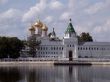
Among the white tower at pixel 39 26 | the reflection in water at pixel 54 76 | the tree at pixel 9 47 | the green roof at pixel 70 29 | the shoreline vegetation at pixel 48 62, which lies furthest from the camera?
the white tower at pixel 39 26

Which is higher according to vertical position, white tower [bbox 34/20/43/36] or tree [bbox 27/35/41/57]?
white tower [bbox 34/20/43/36]

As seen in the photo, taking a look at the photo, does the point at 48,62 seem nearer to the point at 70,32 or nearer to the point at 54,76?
the point at 70,32

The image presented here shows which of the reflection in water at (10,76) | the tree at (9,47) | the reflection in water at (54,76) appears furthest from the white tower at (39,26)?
the reflection in water at (10,76)

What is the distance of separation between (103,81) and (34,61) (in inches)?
1877

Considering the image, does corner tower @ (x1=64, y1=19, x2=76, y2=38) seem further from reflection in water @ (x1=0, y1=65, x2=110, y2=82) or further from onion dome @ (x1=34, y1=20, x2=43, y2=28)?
reflection in water @ (x1=0, y1=65, x2=110, y2=82)

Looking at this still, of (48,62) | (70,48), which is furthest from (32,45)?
(48,62)

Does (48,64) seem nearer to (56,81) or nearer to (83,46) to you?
(83,46)

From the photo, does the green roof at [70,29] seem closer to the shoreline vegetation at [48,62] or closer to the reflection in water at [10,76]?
the shoreline vegetation at [48,62]

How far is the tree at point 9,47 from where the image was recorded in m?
94.4

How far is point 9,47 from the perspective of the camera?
95500mm

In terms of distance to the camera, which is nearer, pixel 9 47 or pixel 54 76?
pixel 54 76

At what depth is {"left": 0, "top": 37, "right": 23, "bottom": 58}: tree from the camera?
9444 centimetres

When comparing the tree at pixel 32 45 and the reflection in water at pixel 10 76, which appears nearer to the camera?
the reflection in water at pixel 10 76

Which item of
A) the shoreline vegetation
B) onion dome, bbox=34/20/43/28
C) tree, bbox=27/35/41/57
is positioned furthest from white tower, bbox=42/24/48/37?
the shoreline vegetation
